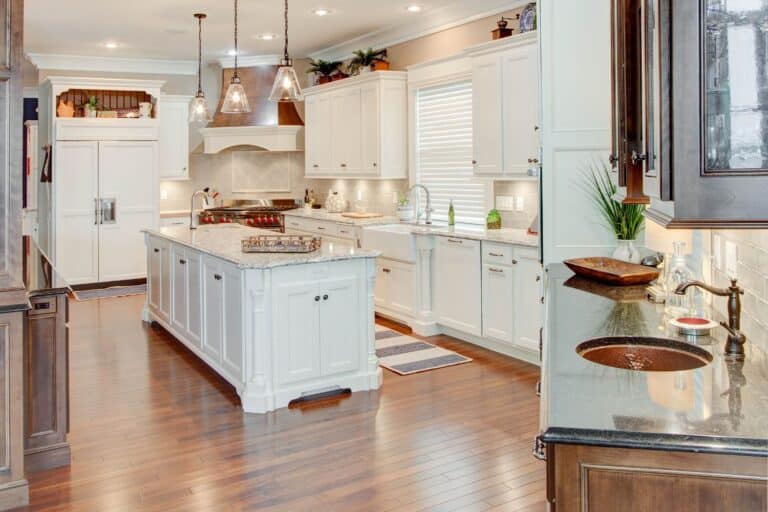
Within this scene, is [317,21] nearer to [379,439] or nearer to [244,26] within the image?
[244,26]

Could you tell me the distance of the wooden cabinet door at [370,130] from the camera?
7266mm

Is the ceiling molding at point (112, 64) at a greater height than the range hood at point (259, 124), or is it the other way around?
the ceiling molding at point (112, 64)

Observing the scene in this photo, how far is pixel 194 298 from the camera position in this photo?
5.35m

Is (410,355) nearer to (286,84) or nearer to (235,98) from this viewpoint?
(286,84)

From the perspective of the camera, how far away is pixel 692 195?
4.64 feet

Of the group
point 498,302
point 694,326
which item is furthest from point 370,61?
point 694,326

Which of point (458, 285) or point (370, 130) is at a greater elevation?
point (370, 130)

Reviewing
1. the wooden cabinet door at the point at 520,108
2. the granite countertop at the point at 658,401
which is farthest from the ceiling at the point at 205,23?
the granite countertop at the point at 658,401

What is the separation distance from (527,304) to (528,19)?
2.13 meters

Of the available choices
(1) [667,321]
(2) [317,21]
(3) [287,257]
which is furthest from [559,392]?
(2) [317,21]

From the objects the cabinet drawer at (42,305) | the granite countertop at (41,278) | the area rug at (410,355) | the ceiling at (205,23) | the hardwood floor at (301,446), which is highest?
the ceiling at (205,23)

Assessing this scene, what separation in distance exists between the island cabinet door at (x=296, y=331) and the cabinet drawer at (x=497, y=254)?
1566mm

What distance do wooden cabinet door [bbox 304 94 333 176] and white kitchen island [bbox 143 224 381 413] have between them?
3.39 metres

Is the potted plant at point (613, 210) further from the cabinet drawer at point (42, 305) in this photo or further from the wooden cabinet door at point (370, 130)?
the wooden cabinet door at point (370, 130)
